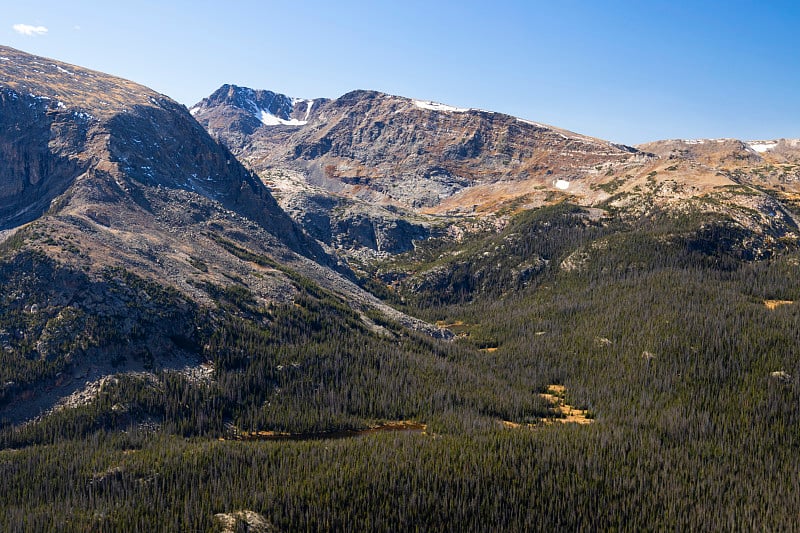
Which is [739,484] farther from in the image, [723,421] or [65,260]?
[65,260]

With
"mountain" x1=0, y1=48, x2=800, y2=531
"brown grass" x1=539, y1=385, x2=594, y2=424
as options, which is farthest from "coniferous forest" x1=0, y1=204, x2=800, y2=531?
"brown grass" x1=539, y1=385, x2=594, y2=424

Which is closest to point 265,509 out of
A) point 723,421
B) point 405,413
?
point 405,413

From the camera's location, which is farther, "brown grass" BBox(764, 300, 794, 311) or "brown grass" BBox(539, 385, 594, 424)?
"brown grass" BBox(764, 300, 794, 311)

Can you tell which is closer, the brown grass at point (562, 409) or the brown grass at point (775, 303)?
the brown grass at point (562, 409)

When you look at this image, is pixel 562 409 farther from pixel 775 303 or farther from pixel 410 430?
pixel 775 303

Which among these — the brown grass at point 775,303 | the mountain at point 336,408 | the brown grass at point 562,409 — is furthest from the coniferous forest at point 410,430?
the brown grass at point 775,303

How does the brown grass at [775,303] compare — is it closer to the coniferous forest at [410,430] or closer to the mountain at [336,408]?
the mountain at [336,408]

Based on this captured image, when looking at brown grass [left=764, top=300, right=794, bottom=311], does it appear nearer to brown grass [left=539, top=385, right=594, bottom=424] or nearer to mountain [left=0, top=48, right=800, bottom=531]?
mountain [left=0, top=48, right=800, bottom=531]

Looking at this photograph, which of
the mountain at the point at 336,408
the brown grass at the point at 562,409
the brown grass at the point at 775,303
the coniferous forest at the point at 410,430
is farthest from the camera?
the brown grass at the point at 775,303

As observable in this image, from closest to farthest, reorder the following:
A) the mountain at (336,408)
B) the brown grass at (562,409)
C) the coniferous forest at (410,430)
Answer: the coniferous forest at (410,430) < the mountain at (336,408) < the brown grass at (562,409)
